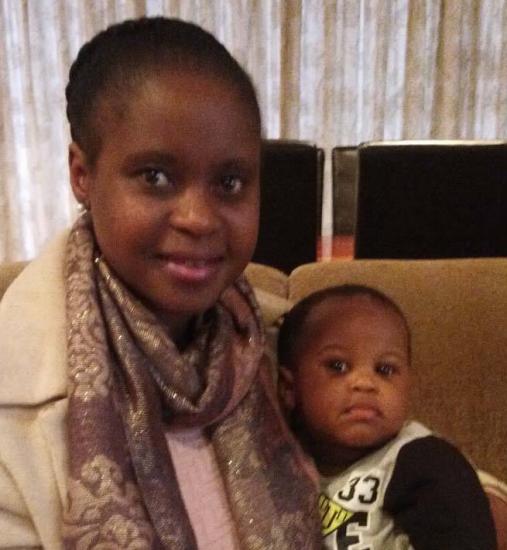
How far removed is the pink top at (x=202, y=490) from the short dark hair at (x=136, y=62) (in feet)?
1.23

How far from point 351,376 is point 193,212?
39 cm

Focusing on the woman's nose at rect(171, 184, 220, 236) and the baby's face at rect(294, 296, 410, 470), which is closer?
the woman's nose at rect(171, 184, 220, 236)

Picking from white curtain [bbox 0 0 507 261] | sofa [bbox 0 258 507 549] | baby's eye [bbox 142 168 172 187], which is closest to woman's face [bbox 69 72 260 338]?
baby's eye [bbox 142 168 172 187]

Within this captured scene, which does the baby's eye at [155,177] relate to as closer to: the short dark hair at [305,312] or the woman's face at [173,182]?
the woman's face at [173,182]

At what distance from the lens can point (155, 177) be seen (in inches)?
31.1

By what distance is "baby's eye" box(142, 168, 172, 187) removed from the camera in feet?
2.59

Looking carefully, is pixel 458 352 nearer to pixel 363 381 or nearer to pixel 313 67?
pixel 363 381

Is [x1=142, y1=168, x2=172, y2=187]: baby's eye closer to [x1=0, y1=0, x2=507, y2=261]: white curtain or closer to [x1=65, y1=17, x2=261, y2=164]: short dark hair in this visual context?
[x1=65, y1=17, x2=261, y2=164]: short dark hair

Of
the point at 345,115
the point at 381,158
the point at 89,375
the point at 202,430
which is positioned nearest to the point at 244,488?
the point at 202,430

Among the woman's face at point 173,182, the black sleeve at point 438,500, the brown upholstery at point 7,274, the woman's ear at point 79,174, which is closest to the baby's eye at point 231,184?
the woman's face at point 173,182

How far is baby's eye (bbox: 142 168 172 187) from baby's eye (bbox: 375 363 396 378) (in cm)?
46

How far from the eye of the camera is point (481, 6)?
305cm

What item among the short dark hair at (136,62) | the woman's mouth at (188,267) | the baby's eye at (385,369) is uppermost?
the short dark hair at (136,62)

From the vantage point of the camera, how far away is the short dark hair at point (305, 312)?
1105 mm
